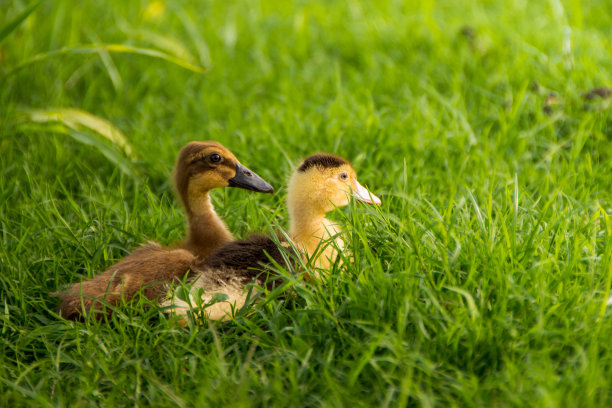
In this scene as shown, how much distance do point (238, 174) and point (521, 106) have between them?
7.73 ft

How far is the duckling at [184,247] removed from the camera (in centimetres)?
330

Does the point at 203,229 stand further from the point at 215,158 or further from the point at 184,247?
the point at 215,158

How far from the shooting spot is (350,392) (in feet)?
8.95

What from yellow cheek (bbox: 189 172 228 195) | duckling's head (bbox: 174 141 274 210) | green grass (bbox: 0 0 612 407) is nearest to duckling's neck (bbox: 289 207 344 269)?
green grass (bbox: 0 0 612 407)

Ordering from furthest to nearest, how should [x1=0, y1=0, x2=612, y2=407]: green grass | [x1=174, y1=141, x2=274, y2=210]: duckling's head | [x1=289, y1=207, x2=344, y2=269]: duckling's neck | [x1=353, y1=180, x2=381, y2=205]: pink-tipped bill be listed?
[x1=174, y1=141, x2=274, y2=210]: duckling's head, [x1=353, y1=180, x2=381, y2=205]: pink-tipped bill, [x1=289, y1=207, x2=344, y2=269]: duckling's neck, [x1=0, y1=0, x2=612, y2=407]: green grass

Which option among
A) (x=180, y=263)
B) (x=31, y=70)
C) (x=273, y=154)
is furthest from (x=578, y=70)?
(x=31, y=70)

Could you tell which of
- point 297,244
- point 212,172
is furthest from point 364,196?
point 212,172

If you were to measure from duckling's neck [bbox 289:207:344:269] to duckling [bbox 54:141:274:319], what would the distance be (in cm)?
33

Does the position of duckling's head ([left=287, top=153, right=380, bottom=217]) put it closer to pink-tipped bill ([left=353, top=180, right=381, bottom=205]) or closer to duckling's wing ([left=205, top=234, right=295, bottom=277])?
pink-tipped bill ([left=353, top=180, right=381, bottom=205])

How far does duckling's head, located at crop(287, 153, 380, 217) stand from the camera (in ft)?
11.6

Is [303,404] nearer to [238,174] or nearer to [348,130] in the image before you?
[238,174]

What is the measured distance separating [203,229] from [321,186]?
68 cm

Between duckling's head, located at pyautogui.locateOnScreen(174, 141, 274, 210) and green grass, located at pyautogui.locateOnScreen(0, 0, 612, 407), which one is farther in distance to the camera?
duckling's head, located at pyautogui.locateOnScreen(174, 141, 274, 210)

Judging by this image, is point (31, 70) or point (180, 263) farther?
point (31, 70)
